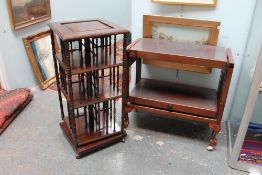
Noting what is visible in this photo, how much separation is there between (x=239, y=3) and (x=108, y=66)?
1096mm

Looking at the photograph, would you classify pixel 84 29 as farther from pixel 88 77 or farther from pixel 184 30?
pixel 184 30

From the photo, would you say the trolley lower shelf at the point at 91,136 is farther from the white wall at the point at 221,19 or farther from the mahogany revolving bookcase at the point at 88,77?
the white wall at the point at 221,19

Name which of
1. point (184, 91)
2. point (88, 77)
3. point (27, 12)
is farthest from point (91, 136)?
point (27, 12)

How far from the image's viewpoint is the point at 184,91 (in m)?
2.08

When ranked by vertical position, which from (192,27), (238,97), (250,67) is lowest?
(238,97)

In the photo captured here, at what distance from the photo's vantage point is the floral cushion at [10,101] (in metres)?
2.15

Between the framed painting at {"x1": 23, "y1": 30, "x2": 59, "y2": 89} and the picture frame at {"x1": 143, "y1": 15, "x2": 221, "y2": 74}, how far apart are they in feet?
4.19

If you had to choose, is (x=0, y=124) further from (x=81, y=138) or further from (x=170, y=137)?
(x=170, y=137)

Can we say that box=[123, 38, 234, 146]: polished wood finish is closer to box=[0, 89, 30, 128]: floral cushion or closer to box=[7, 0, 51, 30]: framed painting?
box=[0, 89, 30, 128]: floral cushion

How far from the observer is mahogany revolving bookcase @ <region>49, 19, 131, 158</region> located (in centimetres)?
153

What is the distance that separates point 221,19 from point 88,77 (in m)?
1.13

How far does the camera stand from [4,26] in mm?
2281

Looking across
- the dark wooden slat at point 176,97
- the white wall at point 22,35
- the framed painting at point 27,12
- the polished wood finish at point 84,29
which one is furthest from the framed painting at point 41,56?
the dark wooden slat at point 176,97

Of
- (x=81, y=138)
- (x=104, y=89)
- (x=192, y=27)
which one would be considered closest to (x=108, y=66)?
(x=104, y=89)
